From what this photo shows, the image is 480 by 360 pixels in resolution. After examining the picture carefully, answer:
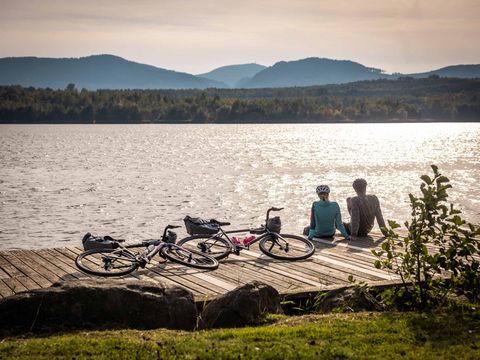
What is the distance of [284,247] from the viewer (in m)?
13.3

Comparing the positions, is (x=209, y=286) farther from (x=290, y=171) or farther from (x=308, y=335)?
(x=290, y=171)

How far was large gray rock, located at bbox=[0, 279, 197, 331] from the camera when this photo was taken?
823cm

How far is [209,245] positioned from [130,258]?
6.35 ft

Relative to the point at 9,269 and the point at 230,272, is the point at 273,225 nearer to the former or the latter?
the point at 230,272

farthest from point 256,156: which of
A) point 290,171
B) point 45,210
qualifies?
point 45,210

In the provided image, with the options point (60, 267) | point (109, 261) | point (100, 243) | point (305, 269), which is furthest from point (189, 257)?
point (60, 267)

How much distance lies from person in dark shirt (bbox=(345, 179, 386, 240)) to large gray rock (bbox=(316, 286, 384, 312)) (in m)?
5.37

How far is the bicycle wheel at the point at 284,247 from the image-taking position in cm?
1291

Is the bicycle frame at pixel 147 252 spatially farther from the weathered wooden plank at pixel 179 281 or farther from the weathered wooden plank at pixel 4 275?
the weathered wooden plank at pixel 4 275

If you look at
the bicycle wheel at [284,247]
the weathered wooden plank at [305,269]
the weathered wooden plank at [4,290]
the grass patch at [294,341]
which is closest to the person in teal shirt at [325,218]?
the bicycle wheel at [284,247]

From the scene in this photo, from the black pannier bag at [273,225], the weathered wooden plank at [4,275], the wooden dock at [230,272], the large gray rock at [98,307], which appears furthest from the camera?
the black pannier bag at [273,225]

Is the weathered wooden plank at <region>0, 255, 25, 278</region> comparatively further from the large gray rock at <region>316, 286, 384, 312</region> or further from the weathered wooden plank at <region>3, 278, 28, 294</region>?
the large gray rock at <region>316, 286, 384, 312</region>

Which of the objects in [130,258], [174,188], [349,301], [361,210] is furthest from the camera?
[174,188]

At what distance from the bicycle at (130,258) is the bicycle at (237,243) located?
1.12 feet
